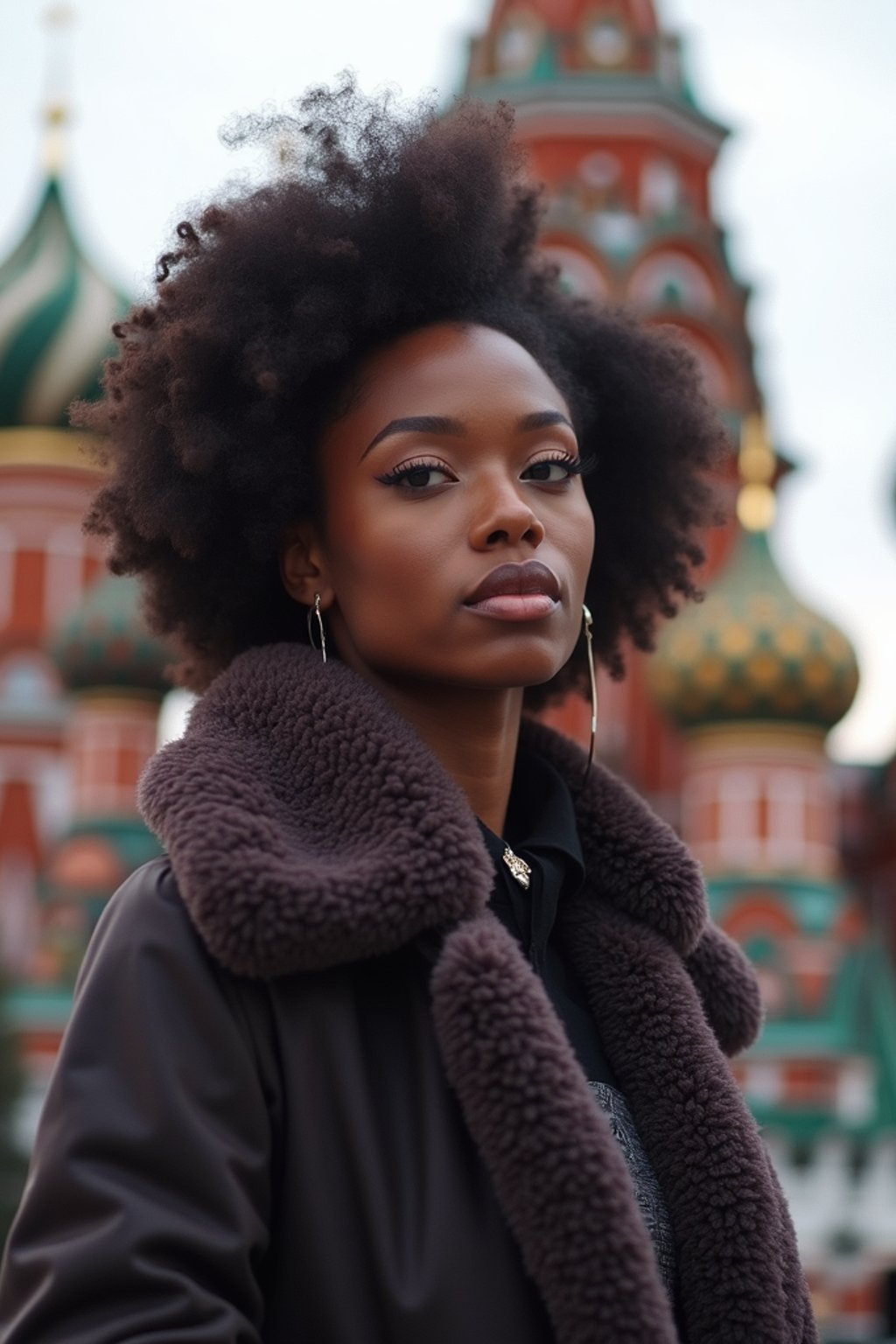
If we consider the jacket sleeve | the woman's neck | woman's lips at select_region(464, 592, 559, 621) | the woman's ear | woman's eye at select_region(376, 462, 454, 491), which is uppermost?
woman's eye at select_region(376, 462, 454, 491)

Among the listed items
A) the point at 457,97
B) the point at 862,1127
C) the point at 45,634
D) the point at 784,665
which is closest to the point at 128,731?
the point at 45,634

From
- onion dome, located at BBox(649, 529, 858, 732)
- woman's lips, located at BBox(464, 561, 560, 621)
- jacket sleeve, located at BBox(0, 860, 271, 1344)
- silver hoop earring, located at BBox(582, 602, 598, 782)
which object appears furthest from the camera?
onion dome, located at BBox(649, 529, 858, 732)

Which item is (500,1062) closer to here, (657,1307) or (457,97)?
(657,1307)

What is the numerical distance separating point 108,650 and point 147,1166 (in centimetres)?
1608

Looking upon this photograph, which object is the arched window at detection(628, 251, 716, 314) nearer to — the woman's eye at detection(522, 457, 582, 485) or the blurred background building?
the blurred background building

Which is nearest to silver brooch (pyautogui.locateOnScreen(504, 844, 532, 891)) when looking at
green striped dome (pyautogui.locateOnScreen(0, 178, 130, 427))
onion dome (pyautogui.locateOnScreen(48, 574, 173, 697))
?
onion dome (pyautogui.locateOnScreen(48, 574, 173, 697))

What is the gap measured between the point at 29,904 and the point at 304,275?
699 inches

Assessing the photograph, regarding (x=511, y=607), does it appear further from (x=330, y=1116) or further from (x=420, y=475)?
(x=330, y=1116)

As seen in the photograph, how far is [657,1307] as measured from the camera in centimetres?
161

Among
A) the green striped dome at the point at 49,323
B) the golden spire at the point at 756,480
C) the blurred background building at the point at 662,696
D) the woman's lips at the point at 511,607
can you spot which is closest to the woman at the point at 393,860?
the woman's lips at the point at 511,607

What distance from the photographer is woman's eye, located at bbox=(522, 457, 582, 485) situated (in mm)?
1976

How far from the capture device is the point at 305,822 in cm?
178

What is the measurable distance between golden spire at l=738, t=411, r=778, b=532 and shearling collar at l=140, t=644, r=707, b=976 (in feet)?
45.2

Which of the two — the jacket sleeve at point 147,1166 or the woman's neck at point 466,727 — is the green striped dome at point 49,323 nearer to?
the woman's neck at point 466,727
